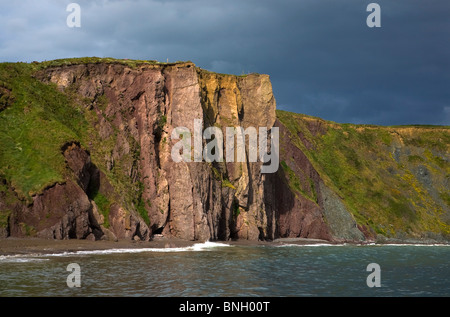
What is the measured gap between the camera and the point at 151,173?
62.3m

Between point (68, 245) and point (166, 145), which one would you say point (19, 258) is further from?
point (166, 145)

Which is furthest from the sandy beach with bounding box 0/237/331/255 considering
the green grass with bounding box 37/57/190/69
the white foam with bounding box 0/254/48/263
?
the green grass with bounding box 37/57/190/69

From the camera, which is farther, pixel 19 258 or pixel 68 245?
pixel 68 245

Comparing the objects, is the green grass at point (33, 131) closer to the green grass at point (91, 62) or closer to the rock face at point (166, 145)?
the rock face at point (166, 145)

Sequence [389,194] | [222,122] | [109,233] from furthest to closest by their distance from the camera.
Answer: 1. [389,194]
2. [222,122]
3. [109,233]

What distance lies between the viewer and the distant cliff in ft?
153

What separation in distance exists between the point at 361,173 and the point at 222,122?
52401 mm

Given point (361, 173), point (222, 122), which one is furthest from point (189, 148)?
point (361, 173)

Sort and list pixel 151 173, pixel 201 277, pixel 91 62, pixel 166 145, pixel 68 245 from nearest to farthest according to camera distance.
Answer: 1. pixel 201 277
2. pixel 68 245
3. pixel 151 173
4. pixel 166 145
5. pixel 91 62

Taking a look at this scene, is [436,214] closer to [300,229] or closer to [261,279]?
[300,229]

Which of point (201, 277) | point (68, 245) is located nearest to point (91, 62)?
point (68, 245)

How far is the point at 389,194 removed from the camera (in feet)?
Result: 353

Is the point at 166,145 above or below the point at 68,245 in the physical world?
above

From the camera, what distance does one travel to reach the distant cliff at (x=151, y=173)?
153 ft
